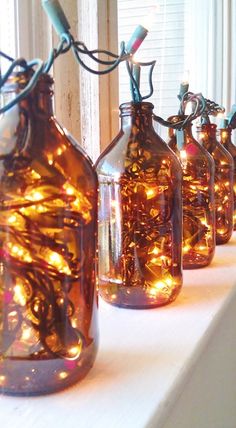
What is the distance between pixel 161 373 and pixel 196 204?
41cm

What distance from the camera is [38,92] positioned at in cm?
35

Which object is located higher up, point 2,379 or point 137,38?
point 137,38

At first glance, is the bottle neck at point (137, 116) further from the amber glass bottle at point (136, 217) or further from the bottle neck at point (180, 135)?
the bottle neck at point (180, 135)

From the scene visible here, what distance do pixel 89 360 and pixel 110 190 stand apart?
0.79 feet

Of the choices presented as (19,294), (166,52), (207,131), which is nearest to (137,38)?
(19,294)

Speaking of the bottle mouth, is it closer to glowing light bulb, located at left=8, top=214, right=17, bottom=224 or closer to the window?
glowing light bulb, located at left=8, top=214, right=17, bottom=224

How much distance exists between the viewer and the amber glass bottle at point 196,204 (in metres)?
0.76

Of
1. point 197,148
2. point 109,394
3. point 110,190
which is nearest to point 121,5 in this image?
point 197,148

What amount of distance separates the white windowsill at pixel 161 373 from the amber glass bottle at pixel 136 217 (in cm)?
3

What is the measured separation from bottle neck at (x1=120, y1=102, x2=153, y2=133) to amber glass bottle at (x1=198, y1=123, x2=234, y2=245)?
38cm

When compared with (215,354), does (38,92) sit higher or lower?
higher

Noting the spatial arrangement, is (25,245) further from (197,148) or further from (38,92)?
(197,148)

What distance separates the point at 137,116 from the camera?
568mm

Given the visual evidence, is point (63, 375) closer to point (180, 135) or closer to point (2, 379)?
point (2, 379)
